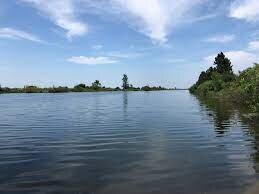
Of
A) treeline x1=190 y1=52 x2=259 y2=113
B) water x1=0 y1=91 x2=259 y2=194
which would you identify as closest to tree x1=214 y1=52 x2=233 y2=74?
treeline x1=190 y1=52 x2=259 y2=113

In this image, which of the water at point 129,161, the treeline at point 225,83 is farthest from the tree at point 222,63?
the water at point 129,161

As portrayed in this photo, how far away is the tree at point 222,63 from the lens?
123 metres

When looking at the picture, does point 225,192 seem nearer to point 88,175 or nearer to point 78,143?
point 88,175

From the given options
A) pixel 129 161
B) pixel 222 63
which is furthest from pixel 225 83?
pixel 129 161

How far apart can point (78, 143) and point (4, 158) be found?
5089 millimetres

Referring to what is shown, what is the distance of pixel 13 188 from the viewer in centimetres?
1259

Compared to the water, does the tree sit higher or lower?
higher

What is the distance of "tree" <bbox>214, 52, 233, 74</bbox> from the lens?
403ft

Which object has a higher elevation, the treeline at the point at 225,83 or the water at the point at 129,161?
the treeline at the point at 225,83

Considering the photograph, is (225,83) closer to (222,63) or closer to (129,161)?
(222,63)

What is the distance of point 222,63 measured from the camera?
409ft

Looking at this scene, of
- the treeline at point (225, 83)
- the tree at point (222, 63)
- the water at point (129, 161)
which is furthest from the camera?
the tree at point (222, 63)

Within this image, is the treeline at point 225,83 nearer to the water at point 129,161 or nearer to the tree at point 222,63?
the tree at point 222,63

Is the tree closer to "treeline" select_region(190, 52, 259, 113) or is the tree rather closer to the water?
"treeline" select_region(190, 52, 259, 113)
